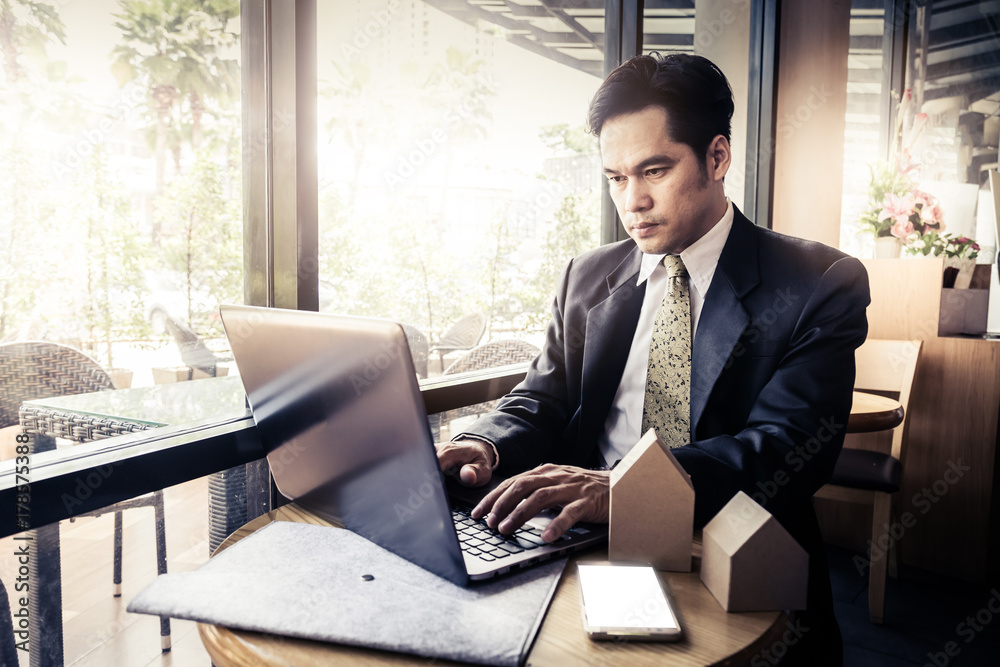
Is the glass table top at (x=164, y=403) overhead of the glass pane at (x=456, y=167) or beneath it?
beneath

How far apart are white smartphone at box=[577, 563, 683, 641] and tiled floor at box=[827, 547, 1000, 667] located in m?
1.85

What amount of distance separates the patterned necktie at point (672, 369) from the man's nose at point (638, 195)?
0.16m

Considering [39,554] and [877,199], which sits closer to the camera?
[39,554]

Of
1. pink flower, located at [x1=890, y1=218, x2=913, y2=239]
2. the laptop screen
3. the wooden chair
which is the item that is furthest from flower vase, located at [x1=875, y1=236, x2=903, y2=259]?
the laptop screen

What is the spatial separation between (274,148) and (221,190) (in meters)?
0.15

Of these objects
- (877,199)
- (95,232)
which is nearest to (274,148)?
(95,232)

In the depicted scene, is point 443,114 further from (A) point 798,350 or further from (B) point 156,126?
(A) point 798,350

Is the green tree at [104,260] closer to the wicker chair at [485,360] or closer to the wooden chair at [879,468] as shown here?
the wicker chair at [485,360]

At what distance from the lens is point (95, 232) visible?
115cm

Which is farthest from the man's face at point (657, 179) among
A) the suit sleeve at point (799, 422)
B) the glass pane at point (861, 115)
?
the glass pane at point (861, 115)

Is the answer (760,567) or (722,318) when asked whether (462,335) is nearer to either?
(722,318)

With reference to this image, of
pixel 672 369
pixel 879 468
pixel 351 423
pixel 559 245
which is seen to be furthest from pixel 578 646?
pixel 879 468

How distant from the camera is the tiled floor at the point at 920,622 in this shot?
211 centimetres

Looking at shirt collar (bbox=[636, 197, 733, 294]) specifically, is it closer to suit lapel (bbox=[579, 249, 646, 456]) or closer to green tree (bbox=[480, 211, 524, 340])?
suit lapel (bbox=[579, 249, 646, 456])
